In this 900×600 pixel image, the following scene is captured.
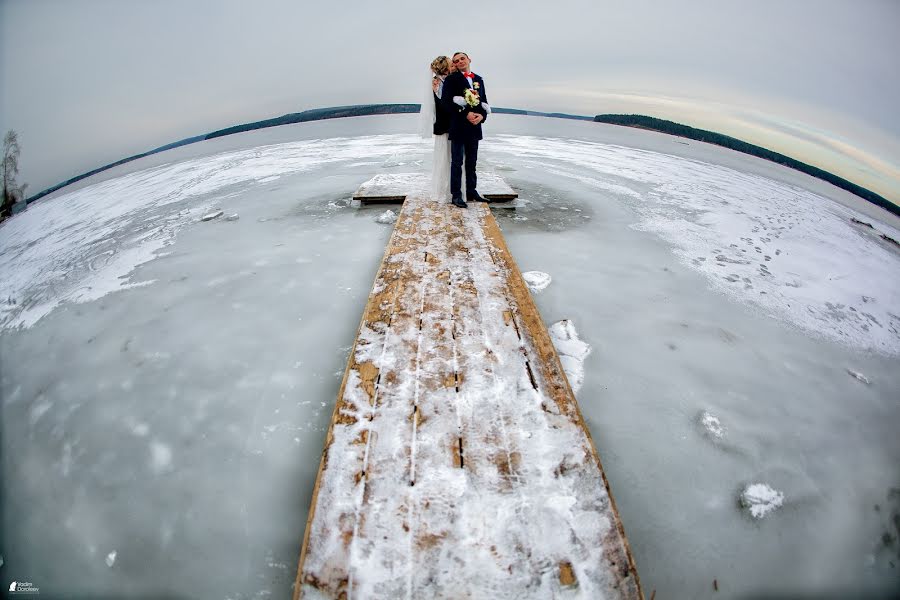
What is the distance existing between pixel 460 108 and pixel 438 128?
0.35 meters

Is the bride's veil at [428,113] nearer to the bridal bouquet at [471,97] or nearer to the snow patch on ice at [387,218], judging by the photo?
the bridal bouquet at [471,97]

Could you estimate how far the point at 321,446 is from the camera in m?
1.42

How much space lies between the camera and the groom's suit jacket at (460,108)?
3.56m

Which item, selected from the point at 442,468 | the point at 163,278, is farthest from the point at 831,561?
the point at 163,278

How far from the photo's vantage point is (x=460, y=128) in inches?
148

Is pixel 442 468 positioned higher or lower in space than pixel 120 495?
higher

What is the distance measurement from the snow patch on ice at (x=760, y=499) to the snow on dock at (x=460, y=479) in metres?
0.70

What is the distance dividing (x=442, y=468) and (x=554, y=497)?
351 millimetres

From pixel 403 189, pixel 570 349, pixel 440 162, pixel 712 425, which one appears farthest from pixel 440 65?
pixel 712 425

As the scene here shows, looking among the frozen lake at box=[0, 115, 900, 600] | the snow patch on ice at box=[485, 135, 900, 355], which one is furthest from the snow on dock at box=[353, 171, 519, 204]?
the snow patch on ice at box=[485, 135, 900, 355]

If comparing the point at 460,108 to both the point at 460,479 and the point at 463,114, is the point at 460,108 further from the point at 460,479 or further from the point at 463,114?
the point at 460,479

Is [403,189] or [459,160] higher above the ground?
[459,160]

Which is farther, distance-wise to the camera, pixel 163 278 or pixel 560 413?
pixel 163 278

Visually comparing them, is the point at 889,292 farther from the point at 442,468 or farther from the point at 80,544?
the point at 80,544
